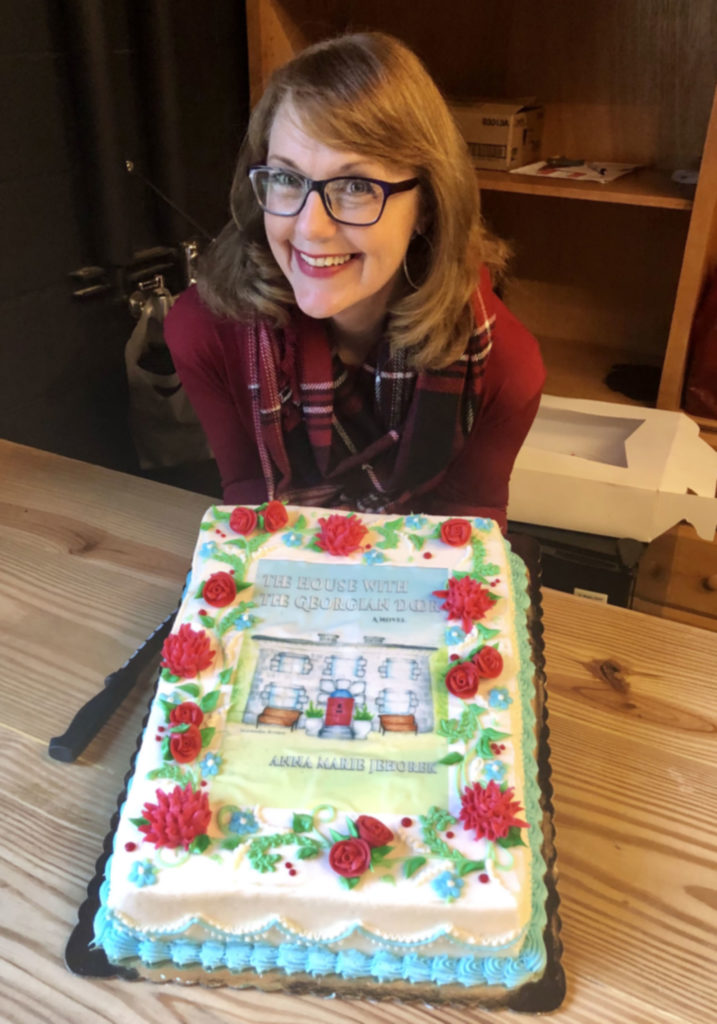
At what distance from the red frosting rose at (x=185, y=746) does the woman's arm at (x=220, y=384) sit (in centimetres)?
47

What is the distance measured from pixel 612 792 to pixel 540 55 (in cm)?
153

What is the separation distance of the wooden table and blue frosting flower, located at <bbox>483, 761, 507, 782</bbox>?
0.12m

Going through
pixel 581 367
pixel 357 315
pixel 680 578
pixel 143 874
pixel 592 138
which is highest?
pixel 592 138

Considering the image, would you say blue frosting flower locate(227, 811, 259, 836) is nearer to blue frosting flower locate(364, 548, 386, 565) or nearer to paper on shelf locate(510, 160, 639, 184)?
Answer: blue frosting flower locate(364, 548, 386, 565)

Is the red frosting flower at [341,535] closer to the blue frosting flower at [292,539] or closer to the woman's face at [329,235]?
the blue frosting flower at [292,539]

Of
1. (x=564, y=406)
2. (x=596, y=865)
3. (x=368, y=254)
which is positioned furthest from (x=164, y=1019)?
(x=564, y=406)

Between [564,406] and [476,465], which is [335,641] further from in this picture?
[564,406]

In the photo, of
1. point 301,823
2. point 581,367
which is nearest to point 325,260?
point 301,823

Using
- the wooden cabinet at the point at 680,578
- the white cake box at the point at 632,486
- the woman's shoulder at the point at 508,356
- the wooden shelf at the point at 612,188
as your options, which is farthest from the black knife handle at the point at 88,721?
Answer: the wooden shelf at the point at 612,188

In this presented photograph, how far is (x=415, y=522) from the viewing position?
90 centimetres

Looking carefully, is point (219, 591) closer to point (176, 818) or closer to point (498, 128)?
point (176, 818)

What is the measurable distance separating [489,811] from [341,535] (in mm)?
327

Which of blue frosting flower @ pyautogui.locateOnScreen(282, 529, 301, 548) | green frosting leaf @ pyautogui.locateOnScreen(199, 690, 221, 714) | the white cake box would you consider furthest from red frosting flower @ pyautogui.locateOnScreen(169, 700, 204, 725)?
the white cake box

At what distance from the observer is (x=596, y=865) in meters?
0.70
